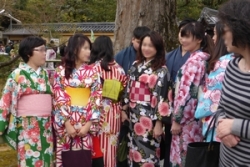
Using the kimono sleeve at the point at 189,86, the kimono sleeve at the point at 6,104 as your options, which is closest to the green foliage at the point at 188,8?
the kimono sleeve at the point at 189,86

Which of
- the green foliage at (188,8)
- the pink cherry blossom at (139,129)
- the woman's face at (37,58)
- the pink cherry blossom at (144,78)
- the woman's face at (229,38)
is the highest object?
the green foliage at (188,8)

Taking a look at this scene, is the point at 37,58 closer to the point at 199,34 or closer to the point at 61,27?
the point at 199,34

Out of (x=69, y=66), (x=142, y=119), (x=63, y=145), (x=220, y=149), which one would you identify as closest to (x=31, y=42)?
(x=69, y=66)

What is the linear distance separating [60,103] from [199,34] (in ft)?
4.98

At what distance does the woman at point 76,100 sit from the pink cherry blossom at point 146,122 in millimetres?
473

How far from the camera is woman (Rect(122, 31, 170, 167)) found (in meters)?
3.76

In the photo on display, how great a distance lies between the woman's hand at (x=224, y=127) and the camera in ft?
6.76

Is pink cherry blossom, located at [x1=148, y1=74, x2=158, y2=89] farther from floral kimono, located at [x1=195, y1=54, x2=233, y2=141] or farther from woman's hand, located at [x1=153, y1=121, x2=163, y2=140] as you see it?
floral kimono, located at [x1=195, y1=54, x2=233, y2=141]

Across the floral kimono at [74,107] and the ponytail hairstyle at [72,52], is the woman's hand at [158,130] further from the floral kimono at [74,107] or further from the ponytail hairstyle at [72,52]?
the ponytail hairstyle at [72,52]

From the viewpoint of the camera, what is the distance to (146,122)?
3.82 meters

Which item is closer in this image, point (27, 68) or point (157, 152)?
point (27, 68)

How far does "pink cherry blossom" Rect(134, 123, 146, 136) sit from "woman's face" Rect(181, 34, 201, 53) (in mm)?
920

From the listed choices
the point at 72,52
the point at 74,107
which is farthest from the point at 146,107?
the point at 72,52

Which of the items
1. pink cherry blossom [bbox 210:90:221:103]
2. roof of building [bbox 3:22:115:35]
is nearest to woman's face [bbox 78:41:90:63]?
pink cherry blossom [bbox 210:90:221:103]
